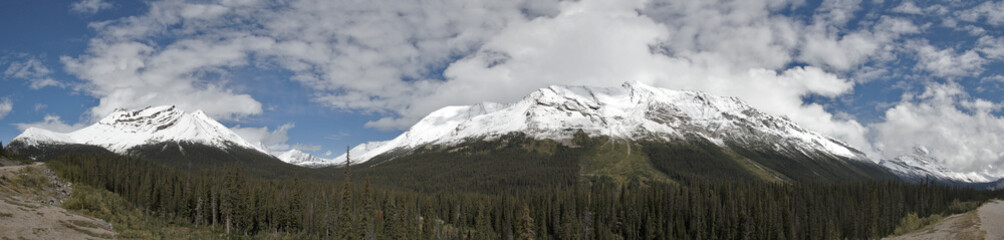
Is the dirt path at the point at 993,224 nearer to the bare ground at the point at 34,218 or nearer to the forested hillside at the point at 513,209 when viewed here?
the forested hillside at the point at 513,209

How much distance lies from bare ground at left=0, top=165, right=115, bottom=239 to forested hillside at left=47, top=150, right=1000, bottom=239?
31220 millimetres

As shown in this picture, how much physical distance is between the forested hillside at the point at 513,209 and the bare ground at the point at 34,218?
3122 centimetres

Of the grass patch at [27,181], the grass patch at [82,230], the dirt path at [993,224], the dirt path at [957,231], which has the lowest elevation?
the dirt path at [957,231]

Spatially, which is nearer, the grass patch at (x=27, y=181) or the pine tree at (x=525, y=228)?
the grass patch at (x=27, y=181)

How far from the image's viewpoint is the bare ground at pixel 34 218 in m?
47.8

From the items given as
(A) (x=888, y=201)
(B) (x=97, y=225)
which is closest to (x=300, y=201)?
(B) (x=97, y=225)

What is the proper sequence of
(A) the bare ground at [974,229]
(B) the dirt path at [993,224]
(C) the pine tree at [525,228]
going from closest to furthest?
(B) the dirt path at [993,224] → (A) the bare ground at [974,229] → (C) the pine tree at [525,228]

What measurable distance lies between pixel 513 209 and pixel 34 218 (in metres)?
120

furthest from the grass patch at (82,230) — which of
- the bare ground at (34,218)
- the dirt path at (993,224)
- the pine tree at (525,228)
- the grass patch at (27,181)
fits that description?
the dirt path at (993,224)

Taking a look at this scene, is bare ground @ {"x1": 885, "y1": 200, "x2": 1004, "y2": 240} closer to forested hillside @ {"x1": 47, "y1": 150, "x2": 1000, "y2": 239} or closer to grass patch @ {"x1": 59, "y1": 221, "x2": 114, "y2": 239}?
forested hillside @ {"x1": 47, "y1": 150, "x2": 1000, "y2": 239}

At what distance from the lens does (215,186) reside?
389 ft

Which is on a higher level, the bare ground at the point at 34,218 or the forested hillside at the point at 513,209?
the bare ground at the point at 34,218

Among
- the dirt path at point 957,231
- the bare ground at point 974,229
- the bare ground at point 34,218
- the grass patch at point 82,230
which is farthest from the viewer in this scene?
the dirt path at point 957,231

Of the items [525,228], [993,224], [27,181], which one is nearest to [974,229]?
[993,224]
